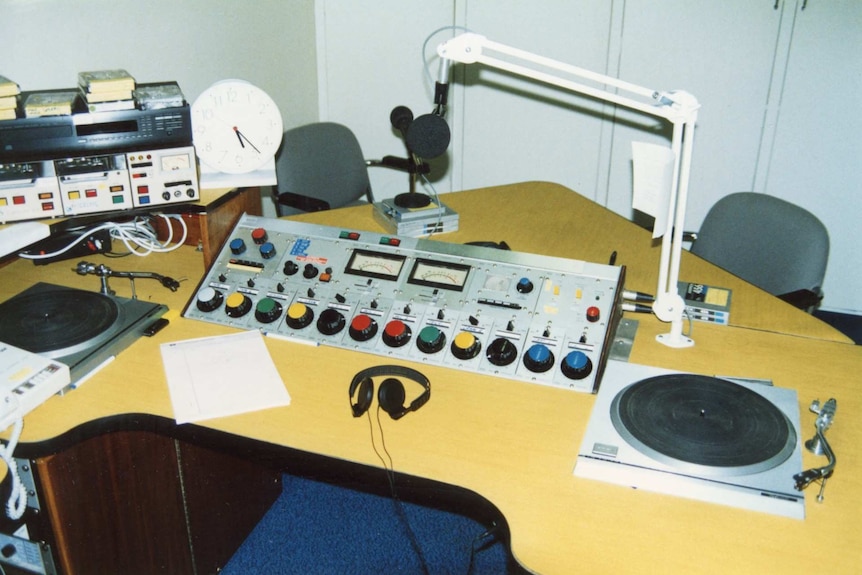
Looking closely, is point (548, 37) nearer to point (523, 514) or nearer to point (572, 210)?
point (572, 210)

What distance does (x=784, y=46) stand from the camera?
127 inches

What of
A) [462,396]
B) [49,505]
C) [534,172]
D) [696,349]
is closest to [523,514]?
[462,396]

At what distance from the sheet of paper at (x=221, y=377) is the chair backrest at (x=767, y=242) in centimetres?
154

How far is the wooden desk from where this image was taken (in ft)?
3.84

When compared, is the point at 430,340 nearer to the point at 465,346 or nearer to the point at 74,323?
the point at 465,346

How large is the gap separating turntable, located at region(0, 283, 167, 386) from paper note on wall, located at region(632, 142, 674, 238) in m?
1.15

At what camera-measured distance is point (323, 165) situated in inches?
127

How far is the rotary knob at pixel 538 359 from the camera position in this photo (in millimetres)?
1594

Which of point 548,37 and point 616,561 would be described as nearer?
point 616,561

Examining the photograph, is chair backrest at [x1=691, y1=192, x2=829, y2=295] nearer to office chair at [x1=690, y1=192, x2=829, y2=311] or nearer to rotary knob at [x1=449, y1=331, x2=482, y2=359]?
office chair at [x1=690, y1=192, x2=829, y2=311]

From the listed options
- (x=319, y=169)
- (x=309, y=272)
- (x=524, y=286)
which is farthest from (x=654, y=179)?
(x=319, y=169)

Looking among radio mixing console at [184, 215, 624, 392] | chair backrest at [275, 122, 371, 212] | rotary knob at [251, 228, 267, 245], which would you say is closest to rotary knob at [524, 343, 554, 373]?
radio mixing console at [184, 215, 624, 392]

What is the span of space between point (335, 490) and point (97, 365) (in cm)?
108

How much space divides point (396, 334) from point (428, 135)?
0.52m
